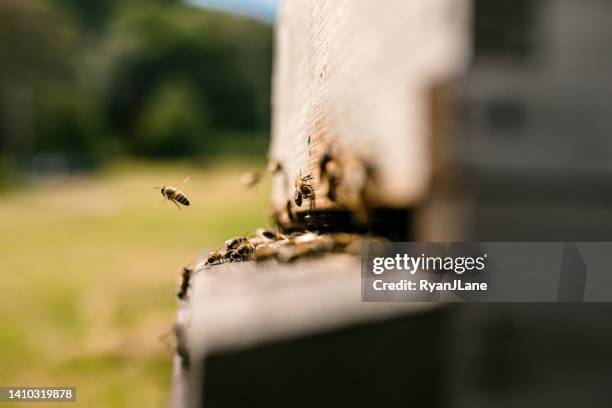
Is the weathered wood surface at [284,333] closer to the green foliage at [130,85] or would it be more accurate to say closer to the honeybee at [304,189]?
the honeybee at [304,189]

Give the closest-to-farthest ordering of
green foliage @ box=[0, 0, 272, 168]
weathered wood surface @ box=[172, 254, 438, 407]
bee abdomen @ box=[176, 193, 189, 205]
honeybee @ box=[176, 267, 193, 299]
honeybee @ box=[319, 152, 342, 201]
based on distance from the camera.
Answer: weathered wood surface @ box=[172, 254, 438, 407] < honeybee @ box=[319, 152, 342, 201] < honeybee @ box=[176, 267, 193, 299] < bee abdomen @ box=[176, 193, 189, 205] < green foliage @ box=[0, 0, 272, 168]

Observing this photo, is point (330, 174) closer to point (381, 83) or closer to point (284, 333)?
point (381, 83)

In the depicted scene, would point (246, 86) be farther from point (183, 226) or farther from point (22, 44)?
point (183, 226)

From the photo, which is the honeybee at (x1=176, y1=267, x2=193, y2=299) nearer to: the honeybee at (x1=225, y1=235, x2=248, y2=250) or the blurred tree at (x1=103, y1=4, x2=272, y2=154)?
the honeybee at (x1=225, y1=235, x2=248, y2=250)

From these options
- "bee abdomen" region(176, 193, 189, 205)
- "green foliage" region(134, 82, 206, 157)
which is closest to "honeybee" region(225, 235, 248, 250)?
"bee abdomen" region(176, 193, 189, 205)

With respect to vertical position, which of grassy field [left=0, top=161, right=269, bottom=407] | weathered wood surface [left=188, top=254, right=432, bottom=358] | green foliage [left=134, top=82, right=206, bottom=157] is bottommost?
grassy field [left=0, top=161, right=269, bottom=407]

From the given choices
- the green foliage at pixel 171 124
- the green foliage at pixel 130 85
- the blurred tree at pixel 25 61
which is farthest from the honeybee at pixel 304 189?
the blurred tree at pixel 25 61

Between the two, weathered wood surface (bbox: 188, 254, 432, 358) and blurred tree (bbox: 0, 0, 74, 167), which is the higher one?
blurred tree (bbox: 0, 0, 74, 167)
